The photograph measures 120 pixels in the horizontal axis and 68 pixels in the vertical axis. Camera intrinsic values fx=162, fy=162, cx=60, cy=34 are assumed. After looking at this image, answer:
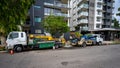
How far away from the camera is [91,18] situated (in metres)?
62.2

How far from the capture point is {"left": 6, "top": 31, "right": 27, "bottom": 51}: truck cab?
2048cm

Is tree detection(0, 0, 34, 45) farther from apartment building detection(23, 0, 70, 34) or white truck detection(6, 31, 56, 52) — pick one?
apartment building detection(23, 0, 70, 34)

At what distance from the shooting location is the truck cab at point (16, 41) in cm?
2048

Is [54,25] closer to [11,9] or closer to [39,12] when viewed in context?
[39,12]

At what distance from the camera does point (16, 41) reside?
20.6m

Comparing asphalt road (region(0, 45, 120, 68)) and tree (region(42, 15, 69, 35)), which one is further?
tree (region(42, 15, 69, 35))

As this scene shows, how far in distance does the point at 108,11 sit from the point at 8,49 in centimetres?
5361

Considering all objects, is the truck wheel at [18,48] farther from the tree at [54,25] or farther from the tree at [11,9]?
the tree at [54,25]

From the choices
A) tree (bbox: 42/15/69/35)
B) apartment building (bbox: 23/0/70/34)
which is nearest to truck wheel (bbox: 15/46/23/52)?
tree (bbox: 42/15/69/35)

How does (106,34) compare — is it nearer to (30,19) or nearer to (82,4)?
(82,4)

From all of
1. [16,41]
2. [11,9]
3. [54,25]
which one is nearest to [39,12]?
[54,25]

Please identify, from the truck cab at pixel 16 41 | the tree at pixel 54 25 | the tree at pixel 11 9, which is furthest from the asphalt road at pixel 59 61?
the tree at pixel 54 25

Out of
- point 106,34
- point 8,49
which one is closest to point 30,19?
point 8,49

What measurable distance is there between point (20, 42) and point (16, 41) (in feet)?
1.83
